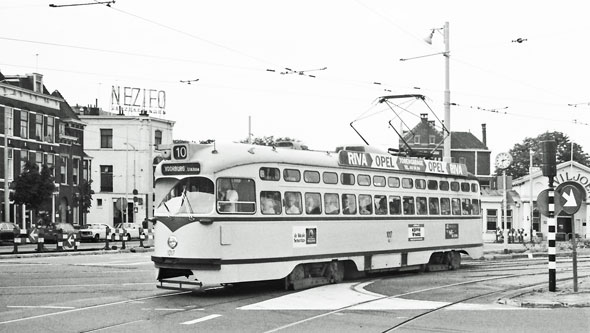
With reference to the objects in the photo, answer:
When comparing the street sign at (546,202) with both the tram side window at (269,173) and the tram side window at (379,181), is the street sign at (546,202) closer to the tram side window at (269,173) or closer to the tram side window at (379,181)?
the tram side window at (379,181)

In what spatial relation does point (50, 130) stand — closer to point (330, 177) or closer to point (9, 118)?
point (9, 118)

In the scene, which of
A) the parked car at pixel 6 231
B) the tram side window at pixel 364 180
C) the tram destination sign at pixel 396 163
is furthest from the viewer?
the parked car at pixel 6 231

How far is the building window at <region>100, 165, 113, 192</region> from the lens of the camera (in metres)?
82.7

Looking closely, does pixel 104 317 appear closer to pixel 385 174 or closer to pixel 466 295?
pixel 466 295

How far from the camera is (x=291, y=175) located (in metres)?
17.6

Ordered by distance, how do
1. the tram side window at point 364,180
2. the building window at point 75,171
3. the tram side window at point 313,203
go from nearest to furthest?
the tram side window at point 313,203 < the tram side window at point 364,180 < the building window at point 75,171

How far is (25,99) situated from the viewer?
190 ft

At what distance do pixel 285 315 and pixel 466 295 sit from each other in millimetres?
4966

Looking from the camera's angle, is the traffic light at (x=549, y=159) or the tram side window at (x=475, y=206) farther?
the tram side window at (x=475, y=206)

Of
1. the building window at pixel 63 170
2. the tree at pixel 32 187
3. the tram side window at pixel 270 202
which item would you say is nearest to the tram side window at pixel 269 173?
the tram side window at pixel 270 202

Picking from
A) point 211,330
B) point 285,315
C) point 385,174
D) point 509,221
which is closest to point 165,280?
point 285,315

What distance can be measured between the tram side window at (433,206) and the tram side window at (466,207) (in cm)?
165

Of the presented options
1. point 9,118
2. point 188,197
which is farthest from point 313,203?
point 9,118

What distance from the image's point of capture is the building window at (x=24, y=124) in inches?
2255
